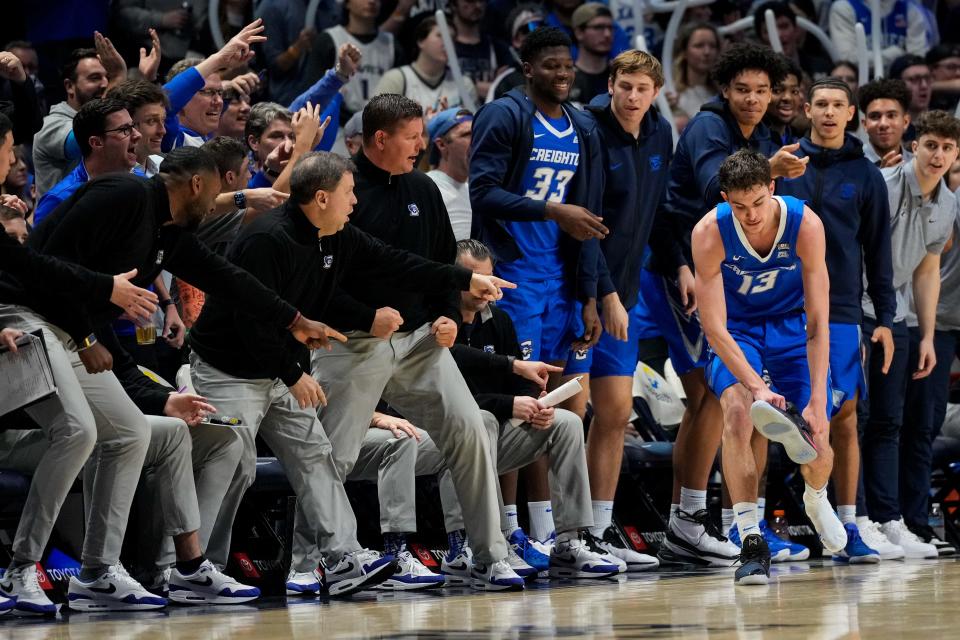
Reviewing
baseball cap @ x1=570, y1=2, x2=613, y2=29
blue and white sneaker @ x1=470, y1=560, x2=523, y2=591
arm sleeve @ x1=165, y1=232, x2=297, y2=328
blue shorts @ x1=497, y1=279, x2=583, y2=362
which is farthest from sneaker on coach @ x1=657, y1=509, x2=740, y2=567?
baseball cap @ x1=570, y1=2, x2=613, y2=29

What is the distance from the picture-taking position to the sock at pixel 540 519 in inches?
292

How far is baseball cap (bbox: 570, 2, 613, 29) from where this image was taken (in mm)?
10641

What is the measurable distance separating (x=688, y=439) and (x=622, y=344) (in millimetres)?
641

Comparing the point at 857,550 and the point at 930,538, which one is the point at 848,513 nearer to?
the point at 857,550

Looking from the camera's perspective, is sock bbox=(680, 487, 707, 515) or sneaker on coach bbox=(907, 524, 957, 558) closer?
sock bbox=(680, 487, 707, 515)

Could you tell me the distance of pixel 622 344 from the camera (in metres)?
7.62

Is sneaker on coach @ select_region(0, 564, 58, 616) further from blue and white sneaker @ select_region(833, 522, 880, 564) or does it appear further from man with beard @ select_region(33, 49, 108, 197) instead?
blue and white sneaker @ select_region(833, 522, 880, 564)

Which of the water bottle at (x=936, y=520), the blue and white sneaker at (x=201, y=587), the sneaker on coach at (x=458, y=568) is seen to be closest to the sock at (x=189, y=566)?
the blue and white sneaker at (x=201, y=587)

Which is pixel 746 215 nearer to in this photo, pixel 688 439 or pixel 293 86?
pixel 688 439

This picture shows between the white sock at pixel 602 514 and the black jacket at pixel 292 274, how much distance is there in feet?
5.17

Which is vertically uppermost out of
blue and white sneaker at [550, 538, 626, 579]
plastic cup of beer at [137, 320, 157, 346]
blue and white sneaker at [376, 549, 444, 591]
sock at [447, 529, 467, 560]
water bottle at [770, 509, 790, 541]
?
plastic cup of beer at [137, 320, 157, 346]

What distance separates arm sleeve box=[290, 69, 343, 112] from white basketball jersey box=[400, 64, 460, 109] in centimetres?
197

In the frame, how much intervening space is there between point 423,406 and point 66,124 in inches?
83.9

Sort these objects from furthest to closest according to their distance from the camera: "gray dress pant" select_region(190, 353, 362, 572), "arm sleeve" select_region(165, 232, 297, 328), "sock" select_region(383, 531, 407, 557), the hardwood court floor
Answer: "sock" select_region(383, 531, 407, 557)
"gray dress pant" select_region(190, 353, 362, 572)
"arm sleeve" select_region(165, 232, 297, 328)
the hardwood court floor
